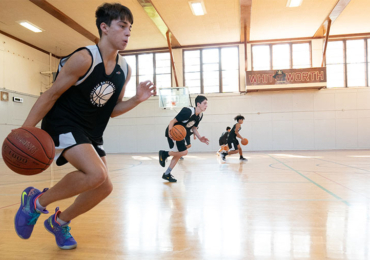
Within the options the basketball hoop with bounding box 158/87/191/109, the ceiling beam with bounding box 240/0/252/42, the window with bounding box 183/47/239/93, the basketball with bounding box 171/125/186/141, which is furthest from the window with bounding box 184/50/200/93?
the basketball with bounding box 171/125/186/141

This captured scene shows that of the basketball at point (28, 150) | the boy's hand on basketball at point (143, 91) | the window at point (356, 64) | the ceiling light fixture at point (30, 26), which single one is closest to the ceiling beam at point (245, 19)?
the window at point (356, 64)

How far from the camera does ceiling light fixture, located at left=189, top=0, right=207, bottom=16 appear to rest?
10148 mm

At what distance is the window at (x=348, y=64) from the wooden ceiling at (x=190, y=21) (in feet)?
2.25

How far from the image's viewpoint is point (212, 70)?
1462 centimetres

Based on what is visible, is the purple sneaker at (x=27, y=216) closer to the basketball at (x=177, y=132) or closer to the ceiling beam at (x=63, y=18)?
the basketball at (x=177, y=132)

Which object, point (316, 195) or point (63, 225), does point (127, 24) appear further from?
point (316, 195)

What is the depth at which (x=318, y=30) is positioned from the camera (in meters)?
13.0

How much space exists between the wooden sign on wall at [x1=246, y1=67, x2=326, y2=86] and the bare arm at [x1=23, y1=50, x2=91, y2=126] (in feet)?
39.7

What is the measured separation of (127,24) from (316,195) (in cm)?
271

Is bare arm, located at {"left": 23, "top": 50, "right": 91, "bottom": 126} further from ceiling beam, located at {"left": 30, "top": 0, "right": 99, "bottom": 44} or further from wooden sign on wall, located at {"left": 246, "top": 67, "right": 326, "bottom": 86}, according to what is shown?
wooden sign on wall, located at {"left": 246, "top": 67, "right": 326, "bottom": 86}

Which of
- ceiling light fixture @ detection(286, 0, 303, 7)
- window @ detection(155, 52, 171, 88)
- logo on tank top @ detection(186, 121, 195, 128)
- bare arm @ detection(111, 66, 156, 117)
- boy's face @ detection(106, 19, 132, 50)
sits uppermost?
ceiling light fixture @ detection(286, 0, 303, 7)

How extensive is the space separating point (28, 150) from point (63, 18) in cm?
1115

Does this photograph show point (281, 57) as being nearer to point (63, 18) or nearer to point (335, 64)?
point (335, 64)

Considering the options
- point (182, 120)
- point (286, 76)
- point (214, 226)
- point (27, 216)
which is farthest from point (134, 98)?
point (286, 76)
